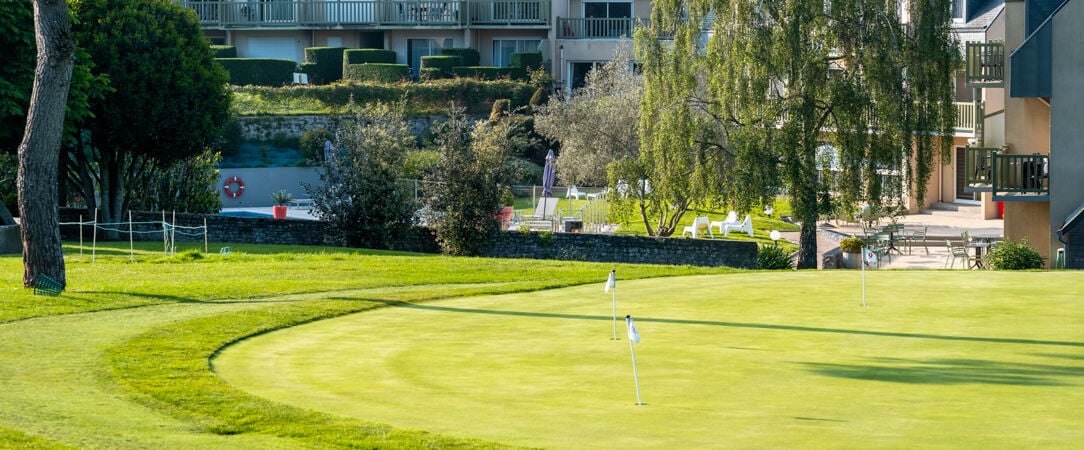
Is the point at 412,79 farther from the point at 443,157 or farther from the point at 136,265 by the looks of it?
the point at 136,265

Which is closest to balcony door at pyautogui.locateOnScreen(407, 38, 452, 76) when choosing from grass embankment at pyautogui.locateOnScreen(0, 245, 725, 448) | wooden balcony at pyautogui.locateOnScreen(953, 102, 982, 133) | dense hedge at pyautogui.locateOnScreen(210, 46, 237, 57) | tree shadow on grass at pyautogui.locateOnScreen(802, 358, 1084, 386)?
dense hedge at pyautogui.locateOnScreen(210, 46, 237, 57)

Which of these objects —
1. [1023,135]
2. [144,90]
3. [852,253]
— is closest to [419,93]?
[144,90]

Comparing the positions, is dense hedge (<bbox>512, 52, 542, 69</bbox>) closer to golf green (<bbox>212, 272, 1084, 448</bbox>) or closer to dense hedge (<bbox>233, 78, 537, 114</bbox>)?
dense hedge (<bbox>233, 78, 537, 114</bbox>)

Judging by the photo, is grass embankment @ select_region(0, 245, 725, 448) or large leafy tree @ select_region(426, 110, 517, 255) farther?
large leafy tree @ select_region(426, 110, 517, 255)

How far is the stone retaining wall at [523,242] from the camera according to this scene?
33.9m

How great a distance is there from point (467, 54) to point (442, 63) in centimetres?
180

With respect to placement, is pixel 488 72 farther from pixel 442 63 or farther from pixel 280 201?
pixel 280 201

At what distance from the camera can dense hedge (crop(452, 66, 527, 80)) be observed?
6956 cm

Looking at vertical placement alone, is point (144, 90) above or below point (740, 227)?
above

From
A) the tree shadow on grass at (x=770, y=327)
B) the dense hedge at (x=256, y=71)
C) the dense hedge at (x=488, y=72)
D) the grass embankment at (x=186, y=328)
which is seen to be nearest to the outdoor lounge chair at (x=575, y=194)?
the dense hedge at (x=488, y=72)

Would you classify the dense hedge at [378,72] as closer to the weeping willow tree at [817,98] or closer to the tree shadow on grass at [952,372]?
the weeping willow tree at [817,98]

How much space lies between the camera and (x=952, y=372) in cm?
1450

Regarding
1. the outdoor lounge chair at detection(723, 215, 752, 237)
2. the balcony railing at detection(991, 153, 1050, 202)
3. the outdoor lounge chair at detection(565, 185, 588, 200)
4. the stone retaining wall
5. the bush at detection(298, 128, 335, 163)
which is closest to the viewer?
the stone retaining wall

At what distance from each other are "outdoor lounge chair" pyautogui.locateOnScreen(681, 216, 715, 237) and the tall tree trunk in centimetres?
2425
